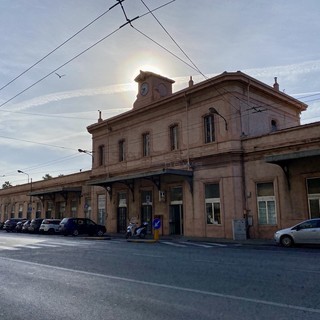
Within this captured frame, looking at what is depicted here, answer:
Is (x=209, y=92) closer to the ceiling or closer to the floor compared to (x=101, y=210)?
closer to the ceiling

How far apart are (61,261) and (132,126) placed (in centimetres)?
2268

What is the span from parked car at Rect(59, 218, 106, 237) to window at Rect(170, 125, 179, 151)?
32.0 feet

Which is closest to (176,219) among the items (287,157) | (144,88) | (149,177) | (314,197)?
(149,177)

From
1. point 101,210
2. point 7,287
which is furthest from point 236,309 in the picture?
point 101,210

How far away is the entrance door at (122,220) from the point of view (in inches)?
1346

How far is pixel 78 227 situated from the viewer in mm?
32188

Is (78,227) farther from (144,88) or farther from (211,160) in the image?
(144,88)

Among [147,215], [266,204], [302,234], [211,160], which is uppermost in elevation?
[211,160]

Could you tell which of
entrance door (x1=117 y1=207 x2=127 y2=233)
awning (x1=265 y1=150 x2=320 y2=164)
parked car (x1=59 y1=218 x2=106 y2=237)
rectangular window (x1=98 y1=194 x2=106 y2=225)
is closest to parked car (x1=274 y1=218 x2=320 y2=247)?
awning (x1=265 y1=150 x2=320 y2=164)

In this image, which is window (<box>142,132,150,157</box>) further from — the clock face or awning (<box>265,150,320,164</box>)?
awning (<box>265,150,320,164</box>)

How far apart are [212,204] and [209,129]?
5.51m

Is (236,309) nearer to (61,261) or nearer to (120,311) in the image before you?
(120,311)

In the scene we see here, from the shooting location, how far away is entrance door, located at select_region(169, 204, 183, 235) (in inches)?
1143

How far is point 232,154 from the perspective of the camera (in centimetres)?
2527
